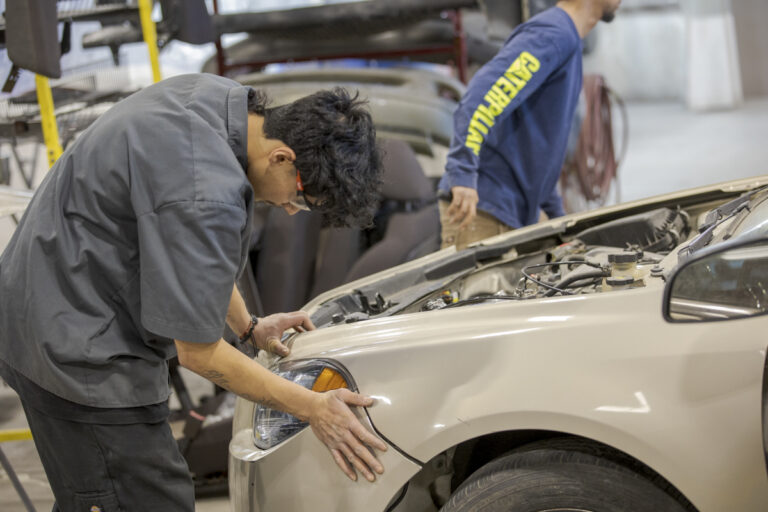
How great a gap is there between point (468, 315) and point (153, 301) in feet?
2.16

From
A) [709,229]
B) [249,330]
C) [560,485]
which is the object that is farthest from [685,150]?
[560,485]

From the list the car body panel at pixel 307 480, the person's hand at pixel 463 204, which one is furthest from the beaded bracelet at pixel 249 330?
the person's hand at pixel 463 204

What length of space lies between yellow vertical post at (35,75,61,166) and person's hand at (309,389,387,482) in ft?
7.30

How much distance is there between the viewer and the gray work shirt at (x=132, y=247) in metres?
1.55

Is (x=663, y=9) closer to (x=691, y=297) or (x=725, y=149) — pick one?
(x=725, y=149)

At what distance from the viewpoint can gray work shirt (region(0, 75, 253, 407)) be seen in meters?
1.55

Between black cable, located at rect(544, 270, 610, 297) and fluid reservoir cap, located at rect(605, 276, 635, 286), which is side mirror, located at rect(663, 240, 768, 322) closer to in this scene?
fluid reservoir cap, located at rect(605, 276, 635, 286)

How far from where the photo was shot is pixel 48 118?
3451 millimetres

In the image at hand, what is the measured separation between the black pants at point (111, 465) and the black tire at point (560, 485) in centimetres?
64

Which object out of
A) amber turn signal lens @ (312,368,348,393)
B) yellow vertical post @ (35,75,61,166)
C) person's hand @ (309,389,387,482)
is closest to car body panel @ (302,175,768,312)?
amber turn signal lens @ (312,368,348,393)

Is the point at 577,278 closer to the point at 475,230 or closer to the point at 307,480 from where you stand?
the point at 307,480

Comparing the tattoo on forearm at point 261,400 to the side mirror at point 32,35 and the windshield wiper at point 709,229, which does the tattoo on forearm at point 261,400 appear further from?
the side mirror at point 32,35

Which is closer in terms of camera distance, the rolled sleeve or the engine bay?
the rolled sleeve

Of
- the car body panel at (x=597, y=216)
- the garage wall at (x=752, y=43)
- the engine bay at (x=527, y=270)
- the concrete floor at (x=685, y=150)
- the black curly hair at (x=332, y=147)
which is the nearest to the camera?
the black curly hair at (x=332, y=147)
